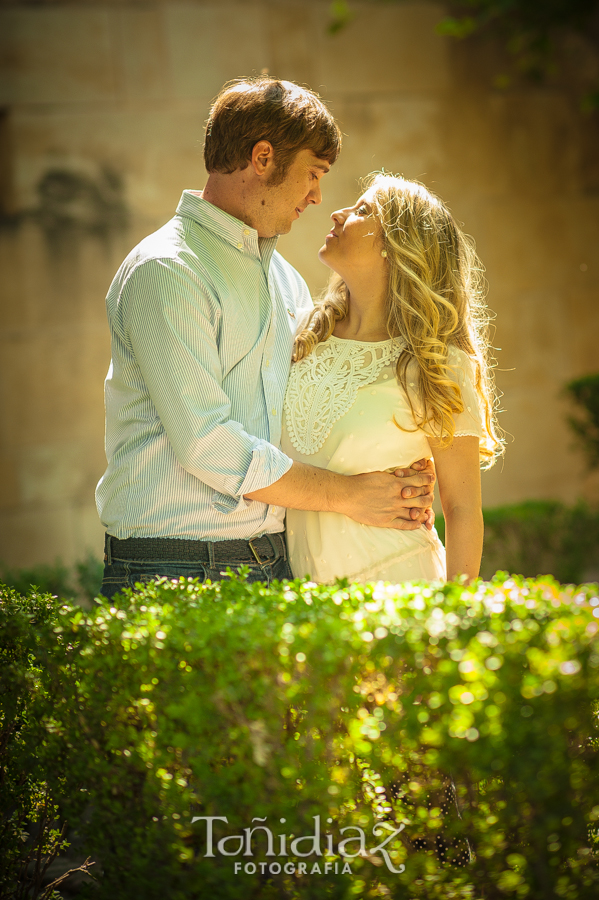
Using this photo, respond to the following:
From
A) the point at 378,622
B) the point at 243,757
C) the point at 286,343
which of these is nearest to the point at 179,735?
the point at 243,757

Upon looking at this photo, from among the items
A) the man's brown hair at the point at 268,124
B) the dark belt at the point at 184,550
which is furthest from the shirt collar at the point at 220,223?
the dark belt at the point at 184,550

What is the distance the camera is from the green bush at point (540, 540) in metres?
5.28

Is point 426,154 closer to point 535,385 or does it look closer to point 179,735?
point 535,385

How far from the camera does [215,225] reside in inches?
105

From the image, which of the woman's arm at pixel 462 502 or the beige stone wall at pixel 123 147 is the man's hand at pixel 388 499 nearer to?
the woman's arm at pixel 462 502

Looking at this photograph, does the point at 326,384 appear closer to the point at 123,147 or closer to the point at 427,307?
the point at 427,307

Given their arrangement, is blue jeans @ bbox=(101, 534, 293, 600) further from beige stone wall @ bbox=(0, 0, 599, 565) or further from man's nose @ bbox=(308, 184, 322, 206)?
beige stone wall @ bbox=(0, 0, 599, 565)

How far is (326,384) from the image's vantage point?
9.09 feet

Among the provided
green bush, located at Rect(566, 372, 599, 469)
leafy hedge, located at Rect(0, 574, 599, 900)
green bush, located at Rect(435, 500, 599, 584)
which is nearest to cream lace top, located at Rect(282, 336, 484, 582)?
leafy hedge, located at Rect(0, 574, 599, 900)

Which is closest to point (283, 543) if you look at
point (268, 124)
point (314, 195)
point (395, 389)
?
point (395, 389)

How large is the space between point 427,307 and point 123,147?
3.85 m

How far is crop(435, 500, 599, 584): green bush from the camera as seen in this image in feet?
17.3

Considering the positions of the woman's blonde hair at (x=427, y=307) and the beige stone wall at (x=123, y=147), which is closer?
the woman's blonde hair at (x=427, y=307)

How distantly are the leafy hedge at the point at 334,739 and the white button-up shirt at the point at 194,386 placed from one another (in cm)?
52
